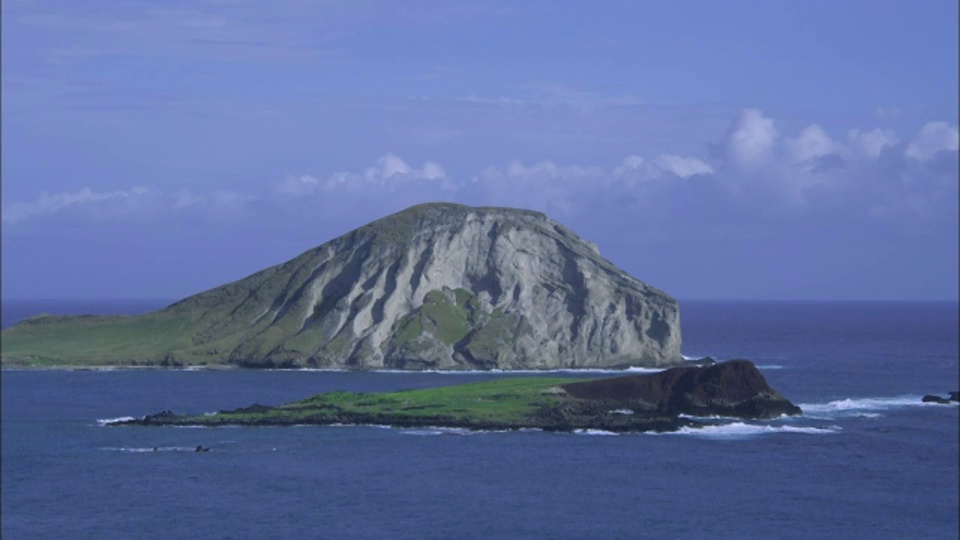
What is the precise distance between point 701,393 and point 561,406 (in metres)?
8.92

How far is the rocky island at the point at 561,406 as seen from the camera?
276ft

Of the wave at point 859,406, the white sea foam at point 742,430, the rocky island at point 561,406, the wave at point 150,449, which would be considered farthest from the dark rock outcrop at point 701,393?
the wave at point 150,449

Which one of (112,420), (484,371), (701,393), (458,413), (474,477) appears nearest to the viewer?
(474,477)

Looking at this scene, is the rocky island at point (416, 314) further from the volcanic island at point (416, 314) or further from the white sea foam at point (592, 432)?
the white sea foam at point (592, 432)

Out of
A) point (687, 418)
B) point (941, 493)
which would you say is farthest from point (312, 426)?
point (941, 493)

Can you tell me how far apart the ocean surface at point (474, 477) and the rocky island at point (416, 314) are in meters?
30.8

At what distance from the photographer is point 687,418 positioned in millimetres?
86625

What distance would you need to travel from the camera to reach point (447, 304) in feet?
447

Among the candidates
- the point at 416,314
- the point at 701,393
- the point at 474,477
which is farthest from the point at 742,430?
the point at 416,314

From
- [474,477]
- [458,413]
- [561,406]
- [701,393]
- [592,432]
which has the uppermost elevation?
[701,393]

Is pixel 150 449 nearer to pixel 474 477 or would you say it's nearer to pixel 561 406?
pixel 474 477

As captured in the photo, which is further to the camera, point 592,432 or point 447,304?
point 447,304

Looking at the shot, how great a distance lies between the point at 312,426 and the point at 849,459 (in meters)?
31.3

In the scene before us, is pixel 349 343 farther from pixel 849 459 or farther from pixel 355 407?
pixel 849 459
